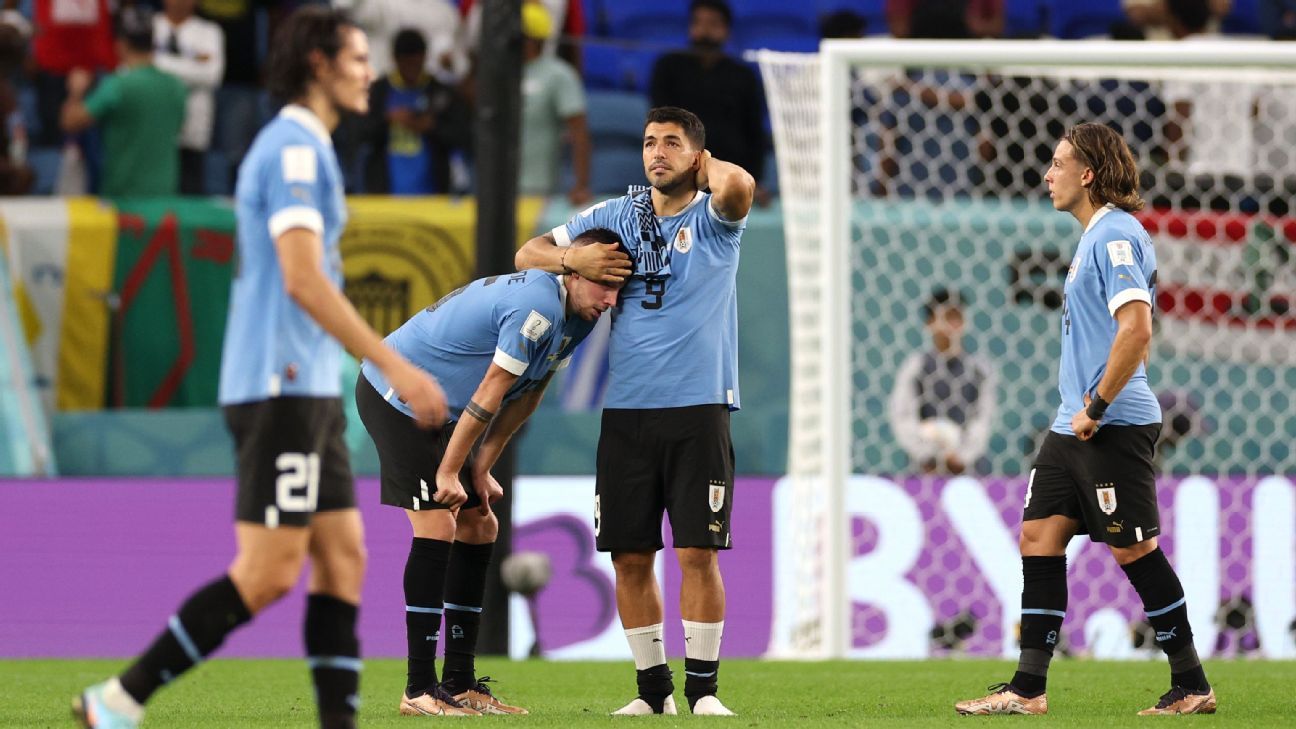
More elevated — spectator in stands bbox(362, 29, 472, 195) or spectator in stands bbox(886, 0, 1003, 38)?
spectator in stands bbox(886, 0, 1003, 38)

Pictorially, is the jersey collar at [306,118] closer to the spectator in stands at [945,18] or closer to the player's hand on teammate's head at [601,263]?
the player's hand on teammate's head at [601,263]

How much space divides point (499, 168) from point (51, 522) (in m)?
2.93

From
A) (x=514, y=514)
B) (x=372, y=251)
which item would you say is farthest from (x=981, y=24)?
(x=514, y=514)

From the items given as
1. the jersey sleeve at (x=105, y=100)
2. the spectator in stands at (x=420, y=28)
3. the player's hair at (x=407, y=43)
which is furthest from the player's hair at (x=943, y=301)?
the jersey sleeve at (x=105, y=100)

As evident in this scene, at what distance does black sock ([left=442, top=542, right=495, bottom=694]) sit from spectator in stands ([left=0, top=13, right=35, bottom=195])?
6.91 meters

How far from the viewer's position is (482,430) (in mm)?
5660

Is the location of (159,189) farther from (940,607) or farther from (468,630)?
(468,630)

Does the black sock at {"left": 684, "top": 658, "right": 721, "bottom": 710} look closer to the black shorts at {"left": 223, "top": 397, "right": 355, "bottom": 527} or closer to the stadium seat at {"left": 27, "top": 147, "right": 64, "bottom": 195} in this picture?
the black shorts at {"left": 223, "top": 397, "right": 355, "bottom": 527}

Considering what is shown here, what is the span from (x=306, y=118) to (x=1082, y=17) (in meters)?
11.2

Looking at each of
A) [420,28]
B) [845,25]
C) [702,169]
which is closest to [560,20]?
[420,28]

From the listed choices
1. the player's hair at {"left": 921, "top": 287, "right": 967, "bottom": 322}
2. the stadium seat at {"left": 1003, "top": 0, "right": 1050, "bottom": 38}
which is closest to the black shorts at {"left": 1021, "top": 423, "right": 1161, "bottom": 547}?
the player's hair at {"left": 921, "top": 287, "right": 967, "bottom": 322}

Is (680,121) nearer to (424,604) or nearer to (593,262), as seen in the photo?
(593,262)

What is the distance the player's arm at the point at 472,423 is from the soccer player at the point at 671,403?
397 mm

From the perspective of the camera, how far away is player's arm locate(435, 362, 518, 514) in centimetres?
564
